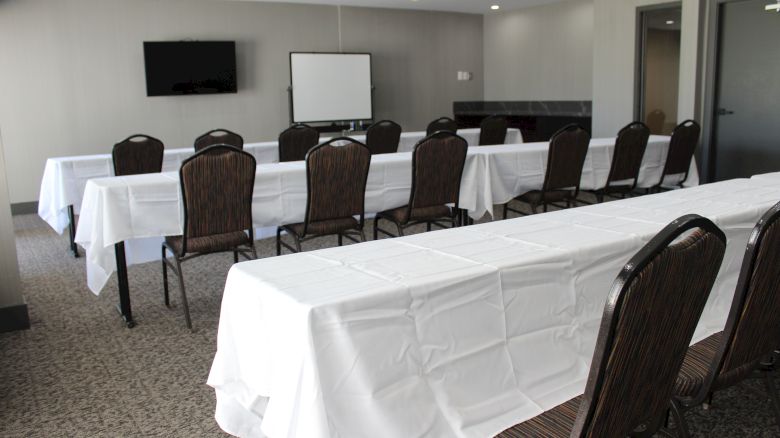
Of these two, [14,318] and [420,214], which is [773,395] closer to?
[420,214]

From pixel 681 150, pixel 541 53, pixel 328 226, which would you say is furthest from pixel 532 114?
pixel 328 226

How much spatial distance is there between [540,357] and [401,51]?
9416 mm

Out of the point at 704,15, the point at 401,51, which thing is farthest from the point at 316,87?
the point at 704,15

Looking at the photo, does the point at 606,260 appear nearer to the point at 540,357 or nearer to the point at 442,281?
the point at 540,357

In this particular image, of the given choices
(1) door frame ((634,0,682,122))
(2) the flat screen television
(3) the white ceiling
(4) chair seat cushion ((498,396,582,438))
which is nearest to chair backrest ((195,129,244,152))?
(2) the flat screen television

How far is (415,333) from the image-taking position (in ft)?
5.60

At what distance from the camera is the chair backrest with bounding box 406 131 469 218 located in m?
4.10

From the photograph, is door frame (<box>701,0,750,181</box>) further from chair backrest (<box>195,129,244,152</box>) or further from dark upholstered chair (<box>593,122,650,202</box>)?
chair backrest (<box>195,129,244,152</box>)

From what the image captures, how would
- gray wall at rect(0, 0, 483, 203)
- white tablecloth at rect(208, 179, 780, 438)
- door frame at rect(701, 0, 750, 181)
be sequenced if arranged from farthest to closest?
gray wall at rect(0, 0, 483, 203) → door frame at rect(701, 0, 750, 181) → white tablecloth at rect(208, 179, 780, 438)

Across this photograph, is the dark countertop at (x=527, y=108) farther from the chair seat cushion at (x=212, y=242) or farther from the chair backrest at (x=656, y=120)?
the chair seat cushion at (x=212, y=242)

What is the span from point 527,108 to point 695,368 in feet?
30.8

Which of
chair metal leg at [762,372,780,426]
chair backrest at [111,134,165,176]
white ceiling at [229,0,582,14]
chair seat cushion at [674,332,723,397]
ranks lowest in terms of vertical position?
chair metal leg at [762,372,780,426]

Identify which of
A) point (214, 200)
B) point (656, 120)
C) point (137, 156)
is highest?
point (656, 120)

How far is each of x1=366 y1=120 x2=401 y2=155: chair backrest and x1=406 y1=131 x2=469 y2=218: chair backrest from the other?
228 cm
